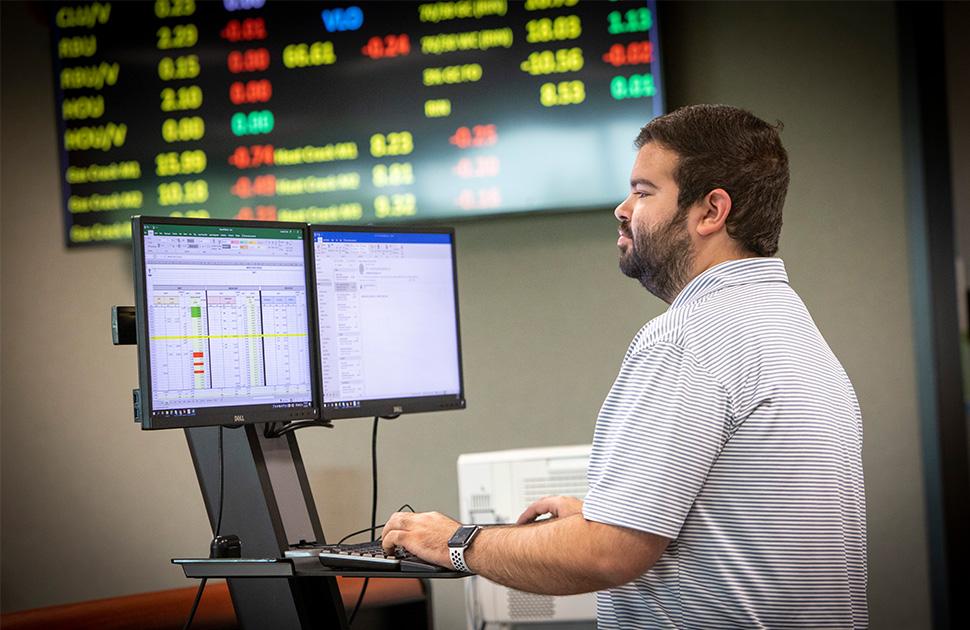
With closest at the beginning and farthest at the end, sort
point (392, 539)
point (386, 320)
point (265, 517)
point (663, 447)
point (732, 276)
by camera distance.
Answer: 1. point (663, 447)
2. point (732, 276)
3. point (392, 539)
4. point (265, 517)
5. point (386, 320)

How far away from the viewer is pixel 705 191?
1492mm

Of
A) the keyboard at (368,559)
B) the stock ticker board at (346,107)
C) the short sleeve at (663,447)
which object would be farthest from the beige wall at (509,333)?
the short sleeve at (663,447)

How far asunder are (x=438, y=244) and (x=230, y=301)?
46cm

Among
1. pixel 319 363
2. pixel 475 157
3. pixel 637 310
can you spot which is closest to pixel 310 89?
pixel 475 157

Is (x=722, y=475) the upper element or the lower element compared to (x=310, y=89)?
lower

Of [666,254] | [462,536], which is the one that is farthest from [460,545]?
[666,254]

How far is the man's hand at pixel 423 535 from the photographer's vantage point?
151 cm

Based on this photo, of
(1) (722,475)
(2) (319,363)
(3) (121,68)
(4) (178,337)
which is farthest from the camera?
(3) (121,68)

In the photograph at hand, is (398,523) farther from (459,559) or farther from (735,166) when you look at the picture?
(735,166)

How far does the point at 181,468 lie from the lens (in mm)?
3191

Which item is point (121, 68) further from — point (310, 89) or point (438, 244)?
point (438, 244)

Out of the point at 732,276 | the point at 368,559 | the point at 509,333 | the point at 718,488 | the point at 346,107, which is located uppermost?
the point at 346,107

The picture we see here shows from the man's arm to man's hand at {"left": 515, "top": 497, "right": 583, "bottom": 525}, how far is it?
0.22 meters

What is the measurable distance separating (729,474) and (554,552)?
24cm
